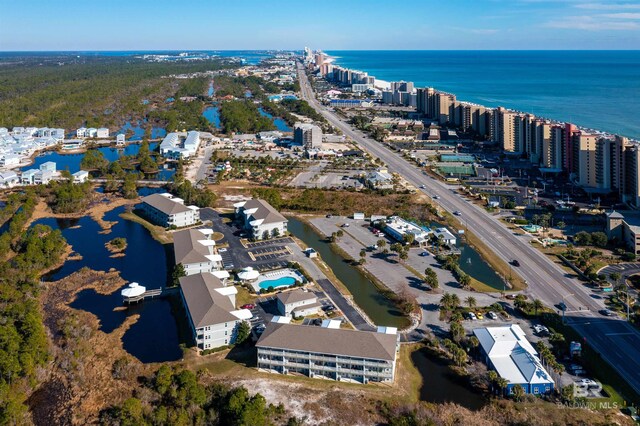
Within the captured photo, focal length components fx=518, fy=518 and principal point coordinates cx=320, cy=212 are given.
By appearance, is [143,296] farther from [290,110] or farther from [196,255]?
[290,110]

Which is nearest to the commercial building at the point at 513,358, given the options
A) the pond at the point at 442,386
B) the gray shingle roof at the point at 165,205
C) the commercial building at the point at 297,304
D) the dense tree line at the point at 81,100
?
the pond at the point at 442,386

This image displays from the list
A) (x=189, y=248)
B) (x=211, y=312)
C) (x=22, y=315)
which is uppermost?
(x=189, y=248)

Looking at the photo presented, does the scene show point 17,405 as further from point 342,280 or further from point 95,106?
point 95,106

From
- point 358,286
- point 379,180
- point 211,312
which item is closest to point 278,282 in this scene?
point 358,286

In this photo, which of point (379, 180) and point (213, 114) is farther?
point (213, 114)

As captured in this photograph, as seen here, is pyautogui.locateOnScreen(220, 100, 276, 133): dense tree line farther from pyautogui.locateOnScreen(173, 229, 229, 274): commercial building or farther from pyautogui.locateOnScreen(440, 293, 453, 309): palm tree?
pyautogui.locateOnScreen(440, 293, 453, 309): palm tree

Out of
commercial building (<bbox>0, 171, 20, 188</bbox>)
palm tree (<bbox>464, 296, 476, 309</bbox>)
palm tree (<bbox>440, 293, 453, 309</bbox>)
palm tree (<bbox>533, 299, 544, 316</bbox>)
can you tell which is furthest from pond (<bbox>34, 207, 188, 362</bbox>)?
palm tree (<bbox>533, 299, 544, 316</bbox>)
